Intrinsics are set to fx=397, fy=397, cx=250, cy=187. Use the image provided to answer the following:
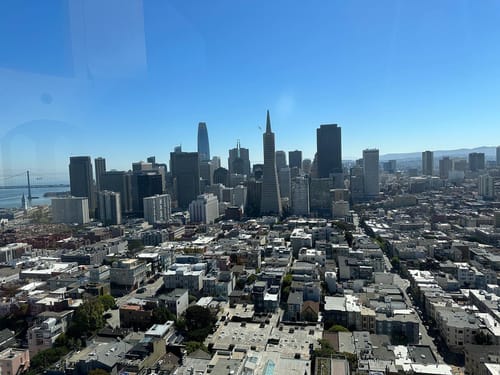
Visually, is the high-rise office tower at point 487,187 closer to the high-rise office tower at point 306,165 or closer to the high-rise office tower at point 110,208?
the high-rise office tower at point 306,165

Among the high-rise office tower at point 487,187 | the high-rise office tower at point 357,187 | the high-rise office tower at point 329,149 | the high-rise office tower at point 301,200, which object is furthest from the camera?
the high-rise office tower at point 329,149

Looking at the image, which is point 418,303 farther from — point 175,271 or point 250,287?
point 175,271

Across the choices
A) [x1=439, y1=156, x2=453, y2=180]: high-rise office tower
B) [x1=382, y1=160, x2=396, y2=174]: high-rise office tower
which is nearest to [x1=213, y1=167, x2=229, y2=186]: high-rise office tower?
[x1=439, y1=156, x2=453, y2=180]: high-rise office tower

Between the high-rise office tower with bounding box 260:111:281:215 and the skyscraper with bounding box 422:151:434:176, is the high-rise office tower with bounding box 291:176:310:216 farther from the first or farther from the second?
the skyscraper with bounding box 422:151:434:176

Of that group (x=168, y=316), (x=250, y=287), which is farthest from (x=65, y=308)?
(x=250, y=287)

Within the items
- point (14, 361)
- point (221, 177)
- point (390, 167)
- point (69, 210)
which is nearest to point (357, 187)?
point (221, 177)

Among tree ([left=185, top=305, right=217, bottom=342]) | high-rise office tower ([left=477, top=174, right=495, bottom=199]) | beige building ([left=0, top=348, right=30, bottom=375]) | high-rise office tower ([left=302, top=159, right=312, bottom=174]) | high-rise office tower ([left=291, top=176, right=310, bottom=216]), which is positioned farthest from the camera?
high-rise office tower ([left=302, top=159, right=312, bottom=174])

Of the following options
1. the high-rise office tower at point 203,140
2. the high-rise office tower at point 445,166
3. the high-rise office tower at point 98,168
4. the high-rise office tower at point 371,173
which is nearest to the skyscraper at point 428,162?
the high-rise office tower at point 445,166

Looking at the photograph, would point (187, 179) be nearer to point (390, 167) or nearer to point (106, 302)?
point (106, 302)
